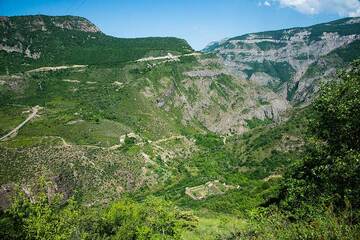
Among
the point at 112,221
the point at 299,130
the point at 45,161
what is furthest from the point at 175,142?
the point at 112,221

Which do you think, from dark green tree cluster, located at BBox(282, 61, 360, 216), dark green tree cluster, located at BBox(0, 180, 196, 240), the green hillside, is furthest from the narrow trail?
dark green tree cluster, located at BBox(282, 61, 360, 216)

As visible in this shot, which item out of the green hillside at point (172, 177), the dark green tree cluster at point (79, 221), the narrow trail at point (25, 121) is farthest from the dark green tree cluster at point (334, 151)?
the narrow trail at point (25, 121)

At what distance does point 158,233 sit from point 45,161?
269ft

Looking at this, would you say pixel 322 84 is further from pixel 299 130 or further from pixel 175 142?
pixel 175 142

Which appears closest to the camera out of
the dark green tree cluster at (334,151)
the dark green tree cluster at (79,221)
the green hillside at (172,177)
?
the dark green tree cluster at (334,151)

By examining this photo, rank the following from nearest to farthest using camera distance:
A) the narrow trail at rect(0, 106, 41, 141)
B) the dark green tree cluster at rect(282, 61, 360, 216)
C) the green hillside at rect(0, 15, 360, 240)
Answer: 1. the dark green tree cluster at rect(282, 61, 360, 216)
2. the green hillside at rect(0, 15, 360, 240)
3. the narrow trail at rect(0, 106, 41, 141)

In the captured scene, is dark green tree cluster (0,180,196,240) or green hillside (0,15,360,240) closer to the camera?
green hillside (0,15,360,240)

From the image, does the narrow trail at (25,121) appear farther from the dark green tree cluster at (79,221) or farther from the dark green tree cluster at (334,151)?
the dark green tree cluster at (334,151)

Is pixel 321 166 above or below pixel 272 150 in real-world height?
above

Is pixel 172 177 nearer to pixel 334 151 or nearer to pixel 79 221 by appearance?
pixel 79 221

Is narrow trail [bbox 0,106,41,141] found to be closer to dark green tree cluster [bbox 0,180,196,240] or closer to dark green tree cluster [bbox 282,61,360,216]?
dark green tree cluster [bbox 0,180,196,240]

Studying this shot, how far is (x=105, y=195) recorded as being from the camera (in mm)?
131875

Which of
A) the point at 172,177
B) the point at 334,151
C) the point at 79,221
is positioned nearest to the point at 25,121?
the point at 172,177

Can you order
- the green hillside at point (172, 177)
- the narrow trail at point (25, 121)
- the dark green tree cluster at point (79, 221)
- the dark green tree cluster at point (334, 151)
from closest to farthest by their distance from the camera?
the dark green tree cluster at point (334, 151) → the green hillside at point (172, 177) → the dark green tree cluster at point (79, 221) → the narrow trail at point (25, 121)
